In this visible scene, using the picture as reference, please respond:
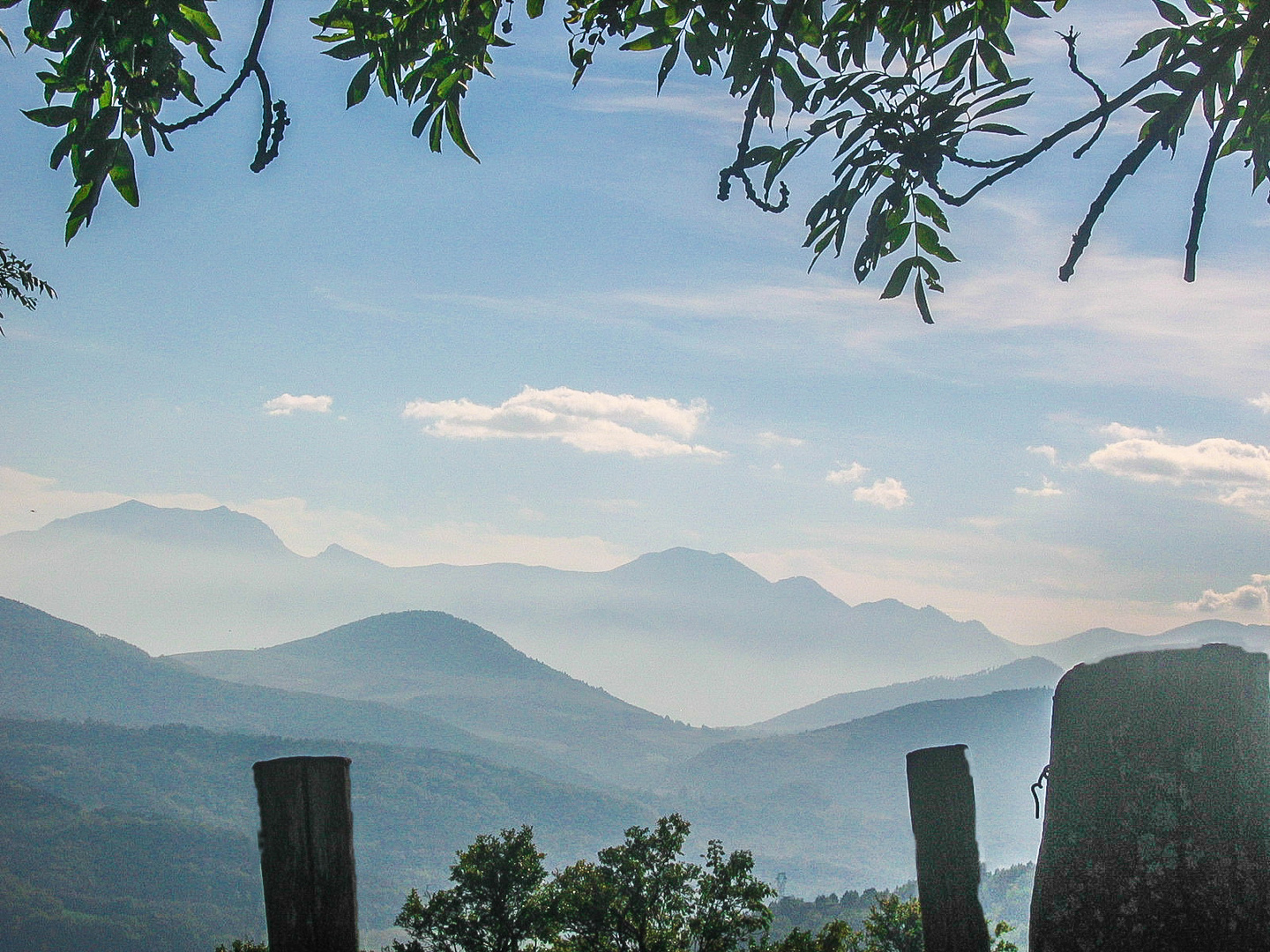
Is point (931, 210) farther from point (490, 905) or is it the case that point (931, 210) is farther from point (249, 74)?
point (490, 905)

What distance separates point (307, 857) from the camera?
367 cm

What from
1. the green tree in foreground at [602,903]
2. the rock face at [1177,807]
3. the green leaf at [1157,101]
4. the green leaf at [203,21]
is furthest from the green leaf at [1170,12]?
the green tree in foreground at [602,903]

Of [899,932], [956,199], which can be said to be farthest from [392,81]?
[899,932]

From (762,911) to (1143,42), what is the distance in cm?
2946

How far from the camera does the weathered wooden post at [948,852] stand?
427 cm

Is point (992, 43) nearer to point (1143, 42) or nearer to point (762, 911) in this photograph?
point (1143, 42)

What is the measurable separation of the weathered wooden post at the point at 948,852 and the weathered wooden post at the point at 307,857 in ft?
6.87

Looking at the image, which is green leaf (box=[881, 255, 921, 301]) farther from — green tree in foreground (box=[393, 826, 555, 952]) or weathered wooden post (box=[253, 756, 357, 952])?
green tree in foreground (box=[393, 826, 555, 952])

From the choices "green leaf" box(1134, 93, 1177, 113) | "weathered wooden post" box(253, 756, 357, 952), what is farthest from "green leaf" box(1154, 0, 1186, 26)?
"weathered wooden post" box(253, 756, 357, 952)

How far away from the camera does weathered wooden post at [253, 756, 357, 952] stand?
3.67 m

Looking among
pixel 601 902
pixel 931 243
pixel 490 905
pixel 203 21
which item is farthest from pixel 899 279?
pixel 490 905

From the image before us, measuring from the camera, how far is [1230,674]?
13.7ft

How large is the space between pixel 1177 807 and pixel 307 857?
312 cm

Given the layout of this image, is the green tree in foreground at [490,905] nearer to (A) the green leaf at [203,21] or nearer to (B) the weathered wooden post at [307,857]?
(B) the weathered wooden post at [307,857]
